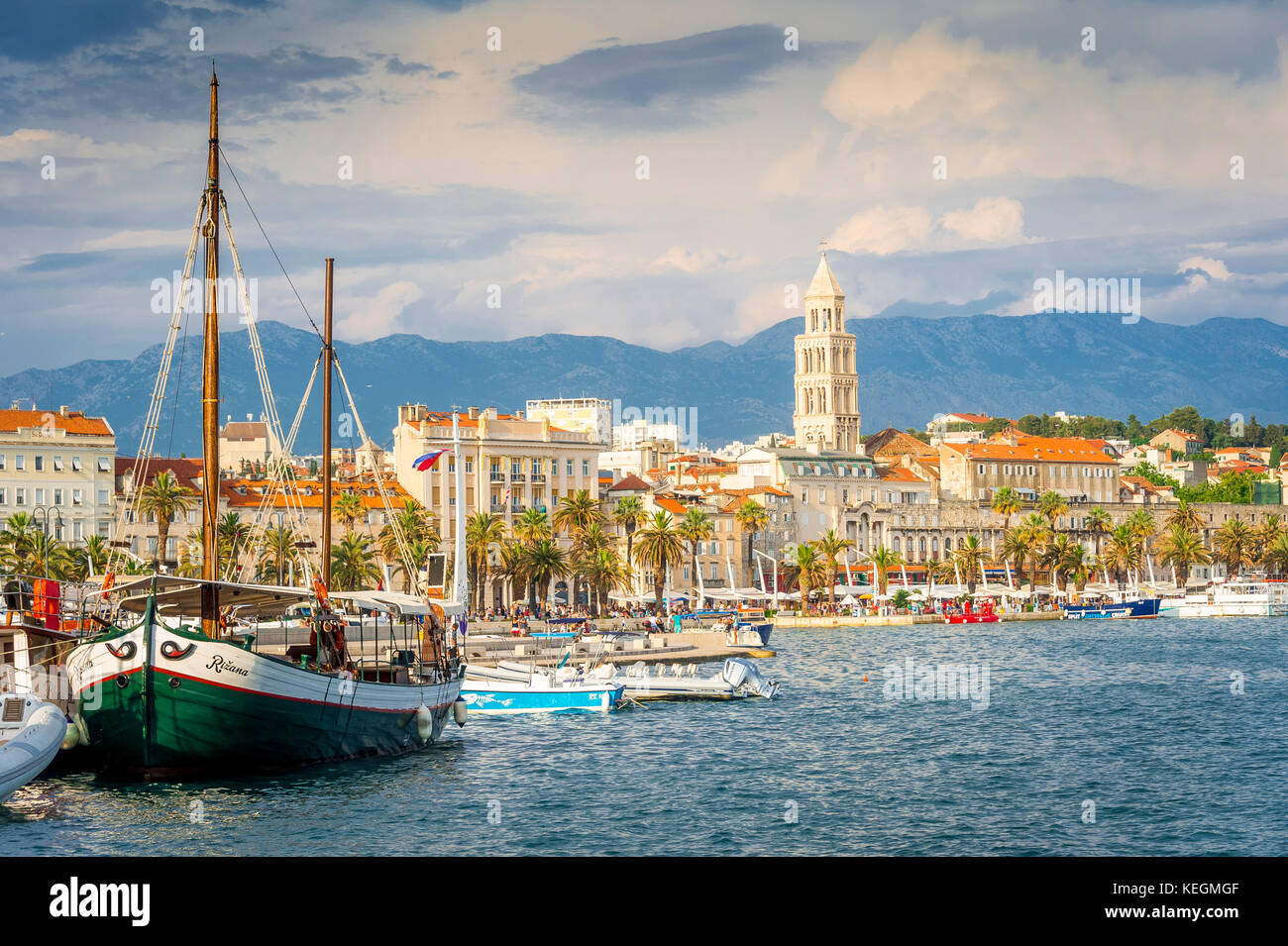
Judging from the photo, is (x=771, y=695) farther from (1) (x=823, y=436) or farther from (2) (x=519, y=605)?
(1) (x=823, y=436)

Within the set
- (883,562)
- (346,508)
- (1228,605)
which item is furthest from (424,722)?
(1228,605)

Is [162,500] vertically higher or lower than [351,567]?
higher

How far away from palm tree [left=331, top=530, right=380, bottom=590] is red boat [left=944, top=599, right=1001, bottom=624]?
191 feet

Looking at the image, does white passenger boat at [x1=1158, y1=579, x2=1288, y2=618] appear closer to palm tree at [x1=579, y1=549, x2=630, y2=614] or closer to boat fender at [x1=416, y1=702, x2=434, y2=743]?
palm tree at [x1=579, y1=549, x2=630, y2=614]

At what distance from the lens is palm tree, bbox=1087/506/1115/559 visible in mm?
171375

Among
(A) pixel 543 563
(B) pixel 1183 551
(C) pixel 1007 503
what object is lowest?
(B) pixel 1183 551

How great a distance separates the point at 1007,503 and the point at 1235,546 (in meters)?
30.5

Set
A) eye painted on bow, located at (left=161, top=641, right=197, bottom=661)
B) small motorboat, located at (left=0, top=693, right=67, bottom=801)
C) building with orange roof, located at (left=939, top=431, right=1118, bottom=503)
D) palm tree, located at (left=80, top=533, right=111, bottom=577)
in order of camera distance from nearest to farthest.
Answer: small motorboat, located at (left=0, top=693, right=67, bottom=801)
eye painted on bow, located at (left=161, top=641, right=197, bottom=661)
palm tree, located at (left=80, top=533, right=111, bottom=577)
building with orange roof, located at (left=939, top=431, right=1118, bottom=503)

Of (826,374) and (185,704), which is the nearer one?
(185,704)

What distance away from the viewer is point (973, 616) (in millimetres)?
133750

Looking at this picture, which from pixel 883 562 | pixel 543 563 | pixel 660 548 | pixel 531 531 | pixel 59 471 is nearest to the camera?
pixel 543 563

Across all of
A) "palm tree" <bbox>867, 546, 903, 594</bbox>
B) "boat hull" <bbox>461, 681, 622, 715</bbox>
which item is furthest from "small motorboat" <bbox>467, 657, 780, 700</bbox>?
"palm tree" <bbox>867, 546, 903, 594</bbox>

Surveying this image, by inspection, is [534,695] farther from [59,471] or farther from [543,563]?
[59,471]

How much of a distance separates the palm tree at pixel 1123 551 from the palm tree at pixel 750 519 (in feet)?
140
